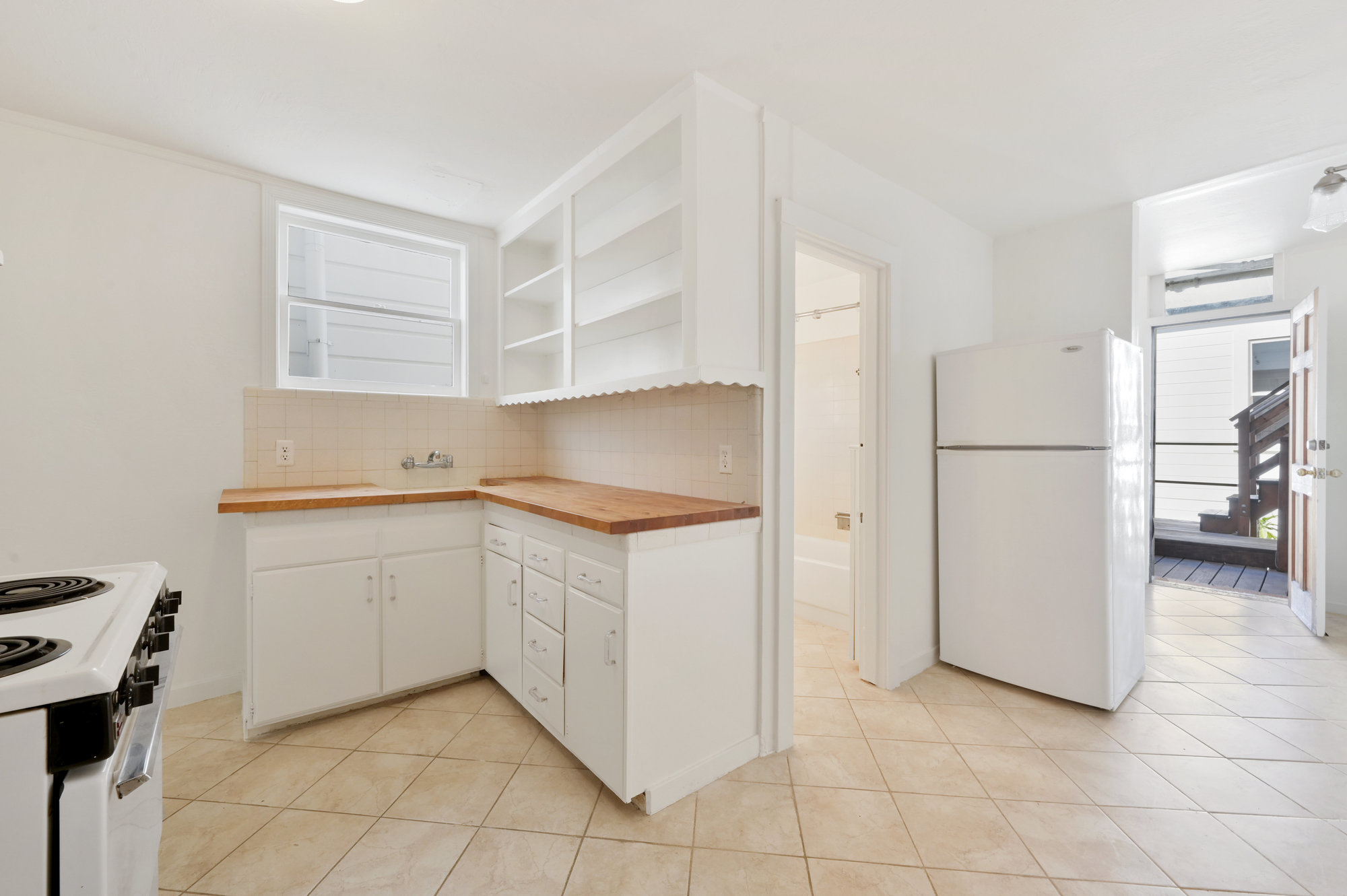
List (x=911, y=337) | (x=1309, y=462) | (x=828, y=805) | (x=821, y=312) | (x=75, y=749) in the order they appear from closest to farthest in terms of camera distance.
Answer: (x=75, y=749)
(x=828, y=805)
(x=911, y=337)
(x=1309, y=462)
(x=821, y=312)

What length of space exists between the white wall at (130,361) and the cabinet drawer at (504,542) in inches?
46.5

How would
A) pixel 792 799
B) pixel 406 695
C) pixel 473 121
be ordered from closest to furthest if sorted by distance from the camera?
1. pixel 792 799
2. pixel 473 121
3. pixel 406 695

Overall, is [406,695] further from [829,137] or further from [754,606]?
[829,137]

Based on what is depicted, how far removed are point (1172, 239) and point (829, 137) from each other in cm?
297

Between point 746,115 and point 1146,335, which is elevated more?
point 746,115

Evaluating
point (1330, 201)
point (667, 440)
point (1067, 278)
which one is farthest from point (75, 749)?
point (1330, 201)

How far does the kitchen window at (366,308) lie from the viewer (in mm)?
2912

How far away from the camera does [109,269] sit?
2.40 m

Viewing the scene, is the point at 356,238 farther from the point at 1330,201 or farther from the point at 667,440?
the point at 1330,201

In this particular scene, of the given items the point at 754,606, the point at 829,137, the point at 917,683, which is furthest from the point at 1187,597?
the point at 829,137

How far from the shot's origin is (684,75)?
77.4 inches

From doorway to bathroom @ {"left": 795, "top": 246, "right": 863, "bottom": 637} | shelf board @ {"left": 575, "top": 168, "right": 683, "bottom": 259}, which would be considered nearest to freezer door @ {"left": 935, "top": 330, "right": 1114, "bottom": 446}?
doorway to bathroom @ {"left": 795, "top": 246, "right": 863, "bottom": 637}

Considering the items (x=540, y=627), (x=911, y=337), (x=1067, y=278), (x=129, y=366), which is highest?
(x=1067, y=278)

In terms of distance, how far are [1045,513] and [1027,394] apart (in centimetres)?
55
